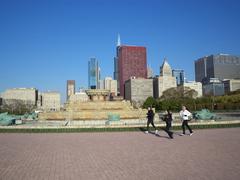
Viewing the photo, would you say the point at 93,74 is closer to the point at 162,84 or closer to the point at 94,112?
the point at 162,84

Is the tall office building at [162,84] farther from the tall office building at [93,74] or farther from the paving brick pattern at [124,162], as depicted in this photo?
the paving brick pattern at [124,162]

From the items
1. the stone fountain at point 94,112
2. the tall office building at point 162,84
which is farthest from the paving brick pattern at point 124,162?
the tall office building at point 162,84

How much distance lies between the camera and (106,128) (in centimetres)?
2133

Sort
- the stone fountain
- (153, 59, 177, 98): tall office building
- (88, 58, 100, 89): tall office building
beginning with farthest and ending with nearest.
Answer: (153, 59, 177, 98): tall office building, (88, 58, 100, 89): tall office building, the stone fountain

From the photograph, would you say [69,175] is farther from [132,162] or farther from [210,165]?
[210,165]

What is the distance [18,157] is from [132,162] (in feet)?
15.2

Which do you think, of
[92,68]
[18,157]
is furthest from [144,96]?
[18,157]

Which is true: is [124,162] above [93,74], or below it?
below

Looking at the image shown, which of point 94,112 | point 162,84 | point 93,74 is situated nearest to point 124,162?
point 94,112

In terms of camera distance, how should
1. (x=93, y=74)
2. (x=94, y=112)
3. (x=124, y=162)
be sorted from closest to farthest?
(x=124, y=162) < (x=94, y=112) < (x=93, y=74)

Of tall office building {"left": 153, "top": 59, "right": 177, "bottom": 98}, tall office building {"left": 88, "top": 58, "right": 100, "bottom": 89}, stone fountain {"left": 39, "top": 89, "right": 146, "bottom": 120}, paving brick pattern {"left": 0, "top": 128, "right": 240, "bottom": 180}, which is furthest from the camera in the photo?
tall office building {"left": 153, "top": 59, "right": 177, "bottom": 98}

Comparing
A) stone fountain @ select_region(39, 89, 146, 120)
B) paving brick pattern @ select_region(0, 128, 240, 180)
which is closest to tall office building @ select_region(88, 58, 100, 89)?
stone fountain @ select_region(39, 89, 146, 120)

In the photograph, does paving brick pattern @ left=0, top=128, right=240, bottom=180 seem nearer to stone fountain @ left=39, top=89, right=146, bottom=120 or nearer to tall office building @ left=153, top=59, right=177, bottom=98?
stone fountain @ left=39, top=89, right=146, bottom=120

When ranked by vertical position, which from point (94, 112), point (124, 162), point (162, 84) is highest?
point (162, 84)
